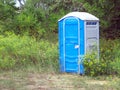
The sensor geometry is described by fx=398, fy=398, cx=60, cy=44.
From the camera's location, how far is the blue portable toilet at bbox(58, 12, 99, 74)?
1095cm

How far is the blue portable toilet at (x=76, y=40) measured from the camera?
1095 cm

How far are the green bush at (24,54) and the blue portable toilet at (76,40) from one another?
542 millimetres

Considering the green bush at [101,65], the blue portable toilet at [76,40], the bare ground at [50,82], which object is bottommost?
the bare ground at [50,82]

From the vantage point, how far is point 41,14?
18344 millimetres

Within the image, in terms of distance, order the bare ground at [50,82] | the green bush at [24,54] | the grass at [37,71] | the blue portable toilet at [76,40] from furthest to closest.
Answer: the green bush at [24,54] < the blue portable toilet at [76,40] < the grass at [37,71] < the bare ground at [50,82]

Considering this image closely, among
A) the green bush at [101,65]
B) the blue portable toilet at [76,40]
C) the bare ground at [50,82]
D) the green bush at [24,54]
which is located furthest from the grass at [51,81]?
the green bush at [24,54]

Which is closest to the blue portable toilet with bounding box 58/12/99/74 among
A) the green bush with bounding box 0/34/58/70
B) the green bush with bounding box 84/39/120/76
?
the green bush with bounding box 84/39/120/76

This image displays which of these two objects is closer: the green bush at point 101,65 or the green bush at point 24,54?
the green bush at point 101,65

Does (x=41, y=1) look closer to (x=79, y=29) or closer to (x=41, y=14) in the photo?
(x=41, y=14)

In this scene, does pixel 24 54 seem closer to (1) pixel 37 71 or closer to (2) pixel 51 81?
(1) pixel 37 71

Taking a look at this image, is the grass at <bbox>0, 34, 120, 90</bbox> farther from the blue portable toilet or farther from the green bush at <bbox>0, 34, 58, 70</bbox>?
the blue portable toilet

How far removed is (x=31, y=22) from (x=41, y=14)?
1.22m

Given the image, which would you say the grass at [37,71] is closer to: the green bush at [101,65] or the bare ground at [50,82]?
the bare ground at [50,82]

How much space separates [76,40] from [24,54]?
2015 millimetres
